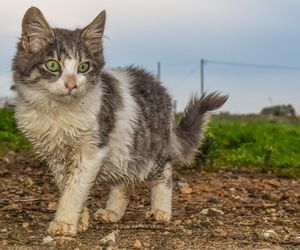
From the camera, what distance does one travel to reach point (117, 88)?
21.9ft

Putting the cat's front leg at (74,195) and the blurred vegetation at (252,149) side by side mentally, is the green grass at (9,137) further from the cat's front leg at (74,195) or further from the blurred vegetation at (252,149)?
the cat's front leg at (74,195)

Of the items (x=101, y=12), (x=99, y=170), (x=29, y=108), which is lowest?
(x=99, y=170)

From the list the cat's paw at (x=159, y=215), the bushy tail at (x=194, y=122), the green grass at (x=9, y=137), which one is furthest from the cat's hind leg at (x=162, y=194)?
the green grass at (x=9, y=137)

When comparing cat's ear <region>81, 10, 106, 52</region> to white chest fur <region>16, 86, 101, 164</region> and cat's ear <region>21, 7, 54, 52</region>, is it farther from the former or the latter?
white chest fur <region>16, 86, 101, 164</region>

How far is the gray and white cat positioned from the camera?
19.4ft

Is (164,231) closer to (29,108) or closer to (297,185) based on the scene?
(29,108)

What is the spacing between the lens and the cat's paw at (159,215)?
7.00 metres

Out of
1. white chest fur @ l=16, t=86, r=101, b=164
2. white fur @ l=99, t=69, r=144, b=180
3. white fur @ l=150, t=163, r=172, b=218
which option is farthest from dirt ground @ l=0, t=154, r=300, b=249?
white chest fur @ l=16, t=86, r=101, b=164

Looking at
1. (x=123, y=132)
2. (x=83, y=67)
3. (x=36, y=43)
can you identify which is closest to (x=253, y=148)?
(x=123, y=132)

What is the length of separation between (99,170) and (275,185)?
178 inches

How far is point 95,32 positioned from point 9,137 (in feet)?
29.8

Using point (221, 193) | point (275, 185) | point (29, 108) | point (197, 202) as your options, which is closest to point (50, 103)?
point (29, 108)

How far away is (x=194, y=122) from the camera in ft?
26.1

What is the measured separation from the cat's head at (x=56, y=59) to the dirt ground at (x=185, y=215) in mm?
1307
